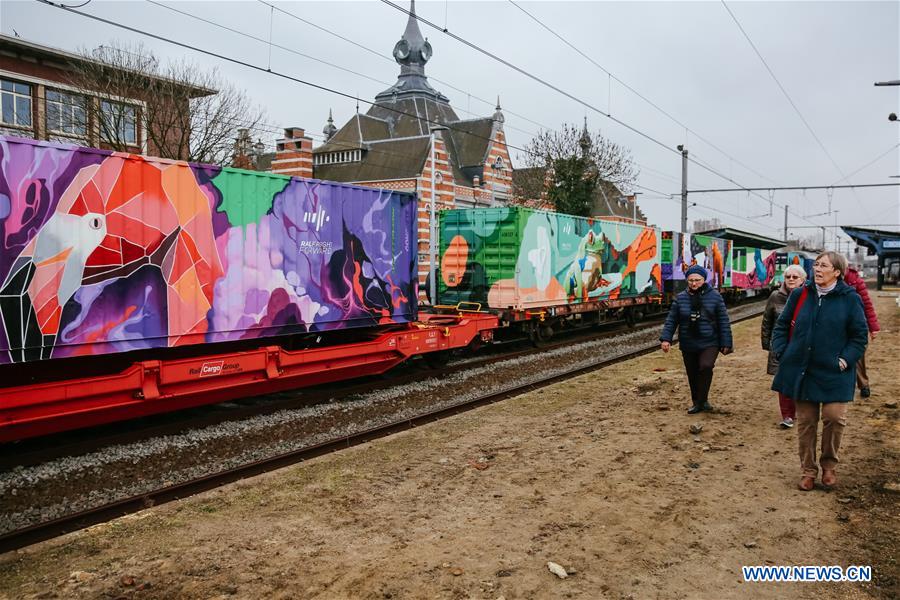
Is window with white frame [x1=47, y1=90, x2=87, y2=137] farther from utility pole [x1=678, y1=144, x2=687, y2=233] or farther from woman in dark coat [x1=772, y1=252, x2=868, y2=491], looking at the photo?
utility pole [x1=678, y1=144, x2=687, y2=233]

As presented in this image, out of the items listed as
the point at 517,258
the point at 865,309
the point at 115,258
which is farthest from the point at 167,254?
the point at 865,309

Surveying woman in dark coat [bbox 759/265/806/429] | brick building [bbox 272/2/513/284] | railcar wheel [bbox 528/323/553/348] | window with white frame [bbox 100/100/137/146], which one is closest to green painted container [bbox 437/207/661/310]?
railcar wheel [bbox 528/323/553/348]

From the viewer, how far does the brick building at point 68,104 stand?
21156mm

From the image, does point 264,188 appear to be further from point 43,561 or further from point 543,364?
point 543,364

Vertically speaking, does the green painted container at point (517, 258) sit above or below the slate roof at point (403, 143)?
below

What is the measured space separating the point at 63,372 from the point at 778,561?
273 inches

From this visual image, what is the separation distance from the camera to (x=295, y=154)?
43469 mm

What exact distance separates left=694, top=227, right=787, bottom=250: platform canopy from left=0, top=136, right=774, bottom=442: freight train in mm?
28105

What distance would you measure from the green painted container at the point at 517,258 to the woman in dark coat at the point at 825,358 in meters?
8.65

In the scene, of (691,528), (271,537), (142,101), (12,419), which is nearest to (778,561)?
(691,528)

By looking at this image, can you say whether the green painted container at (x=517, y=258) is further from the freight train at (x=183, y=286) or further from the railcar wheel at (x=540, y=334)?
the freight train at (x=183, y=286)

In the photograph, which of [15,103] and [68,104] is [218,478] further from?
[15,103]

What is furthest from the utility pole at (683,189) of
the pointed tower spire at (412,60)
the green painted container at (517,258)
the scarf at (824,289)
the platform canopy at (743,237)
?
the pointed tower spire at (412,60)

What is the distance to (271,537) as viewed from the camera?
4473 millimetres
